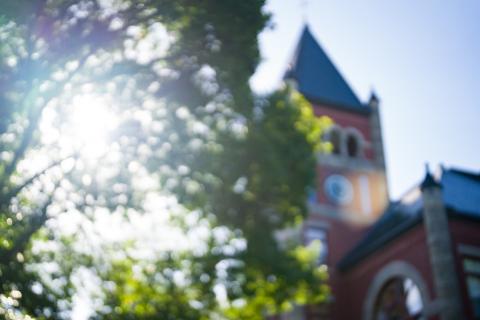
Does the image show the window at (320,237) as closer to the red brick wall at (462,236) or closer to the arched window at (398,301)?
the arched window at (398,301)

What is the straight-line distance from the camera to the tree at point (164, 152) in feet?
29.1

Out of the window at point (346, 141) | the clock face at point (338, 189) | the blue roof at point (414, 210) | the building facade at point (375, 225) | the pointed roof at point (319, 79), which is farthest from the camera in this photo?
the pointed roof at point (319, 79)

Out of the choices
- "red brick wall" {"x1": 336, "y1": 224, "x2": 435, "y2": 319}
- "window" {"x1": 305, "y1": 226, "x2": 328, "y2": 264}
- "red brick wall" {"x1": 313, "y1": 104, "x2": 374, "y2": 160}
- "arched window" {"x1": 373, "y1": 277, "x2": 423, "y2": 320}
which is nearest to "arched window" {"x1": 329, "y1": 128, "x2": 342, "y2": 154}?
"red brick wall" {"x1": 313, "y1": 104, "x2": 374, "y2": 160}

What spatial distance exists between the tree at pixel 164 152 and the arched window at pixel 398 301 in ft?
32.1

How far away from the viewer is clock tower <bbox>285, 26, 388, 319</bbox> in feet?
82.8

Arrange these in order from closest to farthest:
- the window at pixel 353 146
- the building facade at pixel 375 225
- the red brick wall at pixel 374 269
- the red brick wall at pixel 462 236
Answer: the red brick wall at pixel 462 236, the building facade at pixel 375 225, the red brick wall at pixel 374 269, the window at pixel 353 146

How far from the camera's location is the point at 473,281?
17.3 meters

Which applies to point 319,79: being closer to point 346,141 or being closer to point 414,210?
point 346,141

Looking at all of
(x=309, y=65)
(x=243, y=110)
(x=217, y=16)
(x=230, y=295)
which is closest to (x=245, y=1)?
(x=217, y=16)

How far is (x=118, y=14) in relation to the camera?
9.71 metres

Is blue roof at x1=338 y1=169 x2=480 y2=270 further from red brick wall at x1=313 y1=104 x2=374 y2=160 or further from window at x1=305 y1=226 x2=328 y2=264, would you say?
red brick wall at x1=313 y1=104 x2=374 y2=160

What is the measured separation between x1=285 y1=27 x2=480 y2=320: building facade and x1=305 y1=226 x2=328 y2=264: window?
5 cm

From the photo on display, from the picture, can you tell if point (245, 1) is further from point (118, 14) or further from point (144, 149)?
point (144, 149)

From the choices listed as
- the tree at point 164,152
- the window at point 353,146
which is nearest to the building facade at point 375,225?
the window at point 353,146
